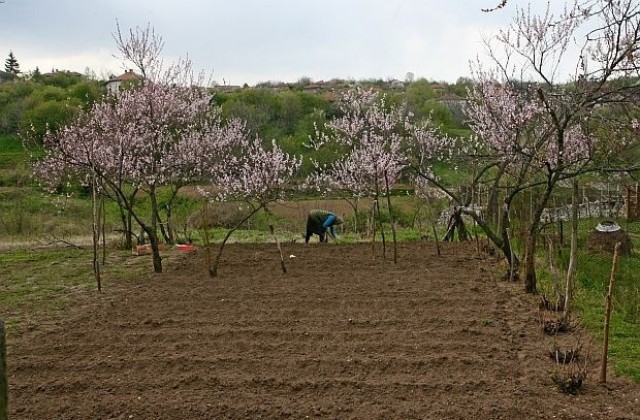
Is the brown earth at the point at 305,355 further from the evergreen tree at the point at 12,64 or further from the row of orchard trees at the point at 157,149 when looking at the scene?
the evergreen tree at the point at 12,64

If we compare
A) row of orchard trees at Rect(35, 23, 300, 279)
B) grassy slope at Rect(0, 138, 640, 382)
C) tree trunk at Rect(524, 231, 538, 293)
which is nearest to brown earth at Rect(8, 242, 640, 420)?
tree trunk at Rect(524, 231, 538, 293)

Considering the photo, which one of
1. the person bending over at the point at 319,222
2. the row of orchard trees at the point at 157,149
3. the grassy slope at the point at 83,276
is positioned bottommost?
the grassy slope at the point at 83,276

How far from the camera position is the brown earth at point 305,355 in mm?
4887

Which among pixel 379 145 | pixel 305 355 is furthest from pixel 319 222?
pixel 305 355

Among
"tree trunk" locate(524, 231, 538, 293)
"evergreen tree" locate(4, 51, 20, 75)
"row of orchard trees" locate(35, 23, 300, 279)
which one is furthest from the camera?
"evergreen tree" locate(4, 51, 20, 75)

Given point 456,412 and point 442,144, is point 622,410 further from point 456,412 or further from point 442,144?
point 442,144

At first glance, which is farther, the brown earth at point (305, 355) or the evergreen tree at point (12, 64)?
the evergreen tree at point (12, 64)

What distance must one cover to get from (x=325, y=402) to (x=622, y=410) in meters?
2.23

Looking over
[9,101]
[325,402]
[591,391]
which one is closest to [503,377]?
[591,391]

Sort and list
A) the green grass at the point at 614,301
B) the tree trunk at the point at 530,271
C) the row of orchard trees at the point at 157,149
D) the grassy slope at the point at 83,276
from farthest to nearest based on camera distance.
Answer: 1. the row of orchard trees at the point at 157,149
2. the tree trunk at the point at 530,271
3. the grassy slope at the point at 83,276
4. the green grass at the point at 614,301

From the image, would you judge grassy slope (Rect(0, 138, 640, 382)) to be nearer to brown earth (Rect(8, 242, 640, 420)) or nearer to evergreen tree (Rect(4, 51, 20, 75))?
brown earth (Rect(8, 242, 640, 420))

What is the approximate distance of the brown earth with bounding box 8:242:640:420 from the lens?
4.89 metres

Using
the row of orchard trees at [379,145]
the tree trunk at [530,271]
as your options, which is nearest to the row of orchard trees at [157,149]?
the row of orchard trees at [379,145]

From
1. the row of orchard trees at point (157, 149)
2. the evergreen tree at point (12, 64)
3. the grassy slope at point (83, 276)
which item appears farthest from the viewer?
the evergreen tree at point (12, 64)
